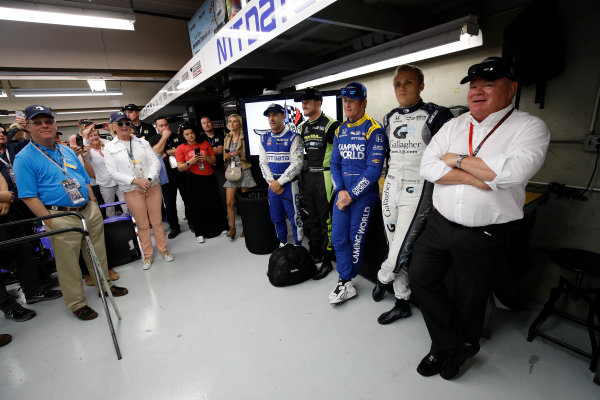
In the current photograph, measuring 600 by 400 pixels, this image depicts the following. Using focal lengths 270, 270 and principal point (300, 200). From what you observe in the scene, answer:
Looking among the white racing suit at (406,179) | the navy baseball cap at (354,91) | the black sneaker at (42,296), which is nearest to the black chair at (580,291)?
the white racing suit at (406,179)

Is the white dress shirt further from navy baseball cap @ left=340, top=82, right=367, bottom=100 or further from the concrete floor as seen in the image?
the concrete floor

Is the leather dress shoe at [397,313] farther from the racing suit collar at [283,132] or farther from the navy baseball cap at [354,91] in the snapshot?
the racing suit collar at [283,132]

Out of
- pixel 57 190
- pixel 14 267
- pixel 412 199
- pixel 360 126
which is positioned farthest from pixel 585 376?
pixel 14 267

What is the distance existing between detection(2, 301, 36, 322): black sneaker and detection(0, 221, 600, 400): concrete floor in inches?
2.6

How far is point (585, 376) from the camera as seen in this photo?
1.60 metres

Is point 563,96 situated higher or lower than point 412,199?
higher

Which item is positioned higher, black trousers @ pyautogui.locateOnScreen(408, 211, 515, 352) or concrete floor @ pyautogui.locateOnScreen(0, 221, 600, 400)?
black trousers @ pyautogui.locateOnScreen(408, 211, 515, 352)

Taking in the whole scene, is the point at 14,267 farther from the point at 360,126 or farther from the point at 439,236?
the point at 439,236

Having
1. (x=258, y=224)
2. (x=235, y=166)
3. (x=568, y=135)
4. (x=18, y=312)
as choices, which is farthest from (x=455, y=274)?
(x=18, y=312)

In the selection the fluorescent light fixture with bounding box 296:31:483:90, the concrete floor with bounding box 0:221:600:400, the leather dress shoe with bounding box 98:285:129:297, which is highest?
the fluorescent light fixture with bounding box 296:31:483:90

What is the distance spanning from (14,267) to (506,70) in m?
4.29

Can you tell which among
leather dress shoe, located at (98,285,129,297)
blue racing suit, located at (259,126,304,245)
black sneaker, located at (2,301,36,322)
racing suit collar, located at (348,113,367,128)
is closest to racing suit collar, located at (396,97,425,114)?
racing suit collar, located at (348,113,367,128)

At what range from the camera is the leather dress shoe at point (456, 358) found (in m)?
1.63

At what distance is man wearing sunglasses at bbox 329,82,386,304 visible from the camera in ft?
6.87
